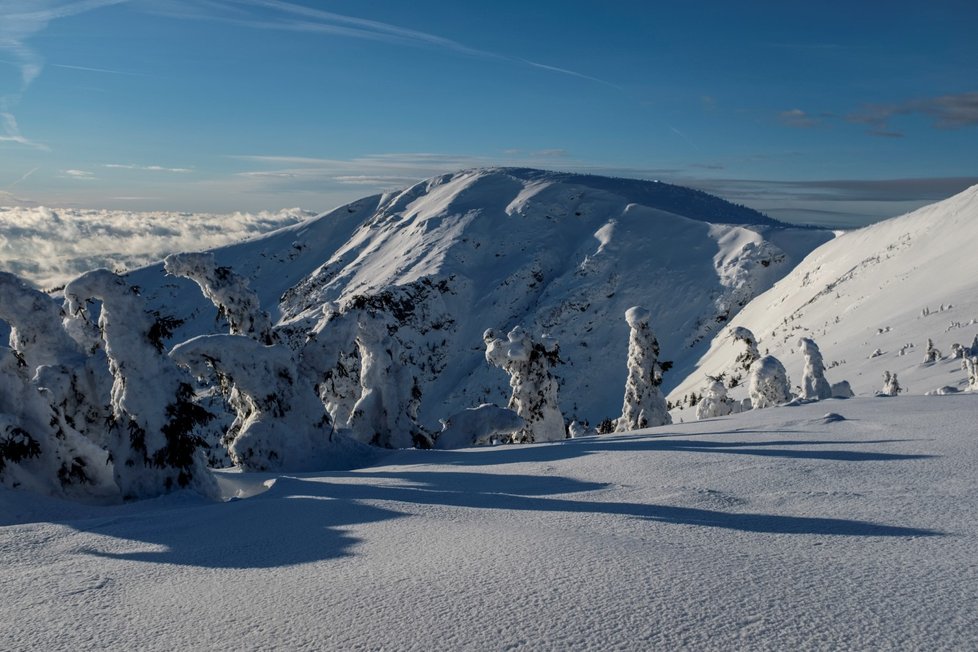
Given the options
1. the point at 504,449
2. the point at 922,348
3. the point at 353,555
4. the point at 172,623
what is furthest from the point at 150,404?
the point at 922,348

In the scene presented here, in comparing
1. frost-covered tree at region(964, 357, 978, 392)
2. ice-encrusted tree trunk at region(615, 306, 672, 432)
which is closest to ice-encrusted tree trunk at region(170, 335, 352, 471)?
ice-encrusted tree trunk at region(615, 306, 672, 432)

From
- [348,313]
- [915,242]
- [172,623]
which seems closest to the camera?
[172,623]

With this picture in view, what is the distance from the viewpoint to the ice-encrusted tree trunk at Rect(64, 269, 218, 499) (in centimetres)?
1239

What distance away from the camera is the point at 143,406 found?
1255cm

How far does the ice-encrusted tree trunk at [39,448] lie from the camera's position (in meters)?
11.7

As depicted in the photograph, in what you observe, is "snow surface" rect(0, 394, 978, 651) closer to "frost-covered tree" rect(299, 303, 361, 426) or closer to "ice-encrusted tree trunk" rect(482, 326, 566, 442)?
"frost-covered tree" rect(299, 303, 361, 426)

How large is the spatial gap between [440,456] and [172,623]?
11.1 metres

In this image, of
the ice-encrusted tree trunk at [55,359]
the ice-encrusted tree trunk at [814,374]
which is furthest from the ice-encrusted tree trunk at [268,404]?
the ice-encrusted tree trunk at [814,374]

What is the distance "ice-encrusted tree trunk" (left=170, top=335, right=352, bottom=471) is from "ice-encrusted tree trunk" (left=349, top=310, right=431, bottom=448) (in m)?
3.80

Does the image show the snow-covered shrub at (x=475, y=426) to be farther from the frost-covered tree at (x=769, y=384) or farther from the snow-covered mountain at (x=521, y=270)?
the snow-covered mountain at (x=521, y=270)

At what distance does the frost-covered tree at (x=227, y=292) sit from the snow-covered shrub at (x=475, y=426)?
650cm

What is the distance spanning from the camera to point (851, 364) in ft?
113

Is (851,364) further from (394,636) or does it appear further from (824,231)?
(824,231)

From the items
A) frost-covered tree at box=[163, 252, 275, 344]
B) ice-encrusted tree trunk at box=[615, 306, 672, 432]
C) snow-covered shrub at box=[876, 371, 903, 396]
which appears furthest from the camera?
ice-encrusted tree trunk at box=[615, 306, 672, 432]
